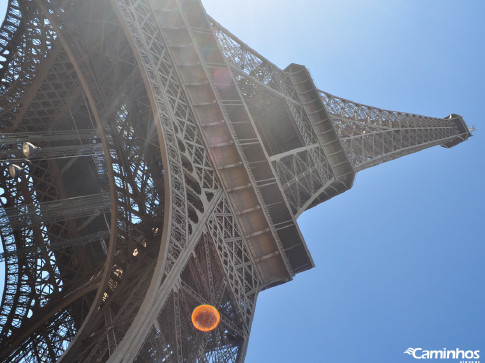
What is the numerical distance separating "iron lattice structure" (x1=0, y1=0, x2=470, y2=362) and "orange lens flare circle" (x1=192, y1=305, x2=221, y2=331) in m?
0.32

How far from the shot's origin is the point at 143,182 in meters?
14.0

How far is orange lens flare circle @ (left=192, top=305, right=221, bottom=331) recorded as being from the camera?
1231 cm

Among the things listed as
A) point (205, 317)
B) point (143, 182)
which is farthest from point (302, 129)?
point (205, 317)

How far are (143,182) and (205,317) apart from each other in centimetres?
480

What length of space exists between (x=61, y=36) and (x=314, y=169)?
1247cm

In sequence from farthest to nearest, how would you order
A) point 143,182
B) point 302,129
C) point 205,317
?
point 302,129
point 143,182
point 205,317

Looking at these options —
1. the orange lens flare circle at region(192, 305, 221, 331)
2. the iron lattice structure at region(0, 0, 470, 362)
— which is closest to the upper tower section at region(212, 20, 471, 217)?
the iron lattice structure at region(0, 0, 470, 362)

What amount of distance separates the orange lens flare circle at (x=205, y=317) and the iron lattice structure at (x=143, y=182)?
0.32 m

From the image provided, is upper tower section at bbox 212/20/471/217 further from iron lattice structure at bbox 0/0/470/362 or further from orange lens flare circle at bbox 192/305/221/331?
orange lens flare circle at bbox 192/305/221/331

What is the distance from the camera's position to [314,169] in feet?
67.6

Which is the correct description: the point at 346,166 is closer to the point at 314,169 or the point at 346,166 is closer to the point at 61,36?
the point at 314,169

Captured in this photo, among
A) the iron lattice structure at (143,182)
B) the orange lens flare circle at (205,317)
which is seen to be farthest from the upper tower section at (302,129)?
the orange lens flare circle at (205,317)

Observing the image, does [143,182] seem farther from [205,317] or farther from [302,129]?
[302,129]

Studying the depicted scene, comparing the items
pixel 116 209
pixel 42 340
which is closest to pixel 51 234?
pixel 42 340
